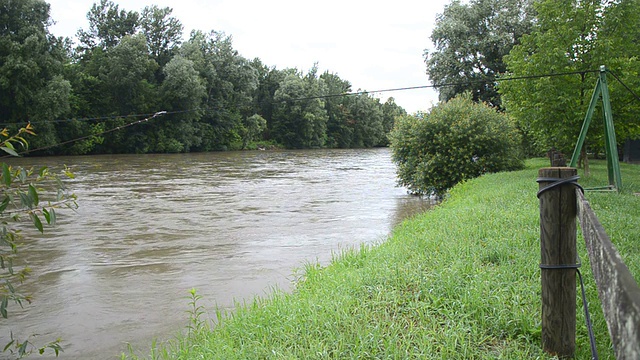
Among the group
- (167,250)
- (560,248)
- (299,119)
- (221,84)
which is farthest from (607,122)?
(299,119)

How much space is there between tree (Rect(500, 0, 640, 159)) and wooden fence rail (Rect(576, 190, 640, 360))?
44.8 ft

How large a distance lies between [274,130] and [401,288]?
2939 inches

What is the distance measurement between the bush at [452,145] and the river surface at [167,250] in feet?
3.14

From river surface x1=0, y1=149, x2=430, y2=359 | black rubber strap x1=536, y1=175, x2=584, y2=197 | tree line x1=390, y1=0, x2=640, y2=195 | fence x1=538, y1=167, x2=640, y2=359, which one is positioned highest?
tree line x1=390, y1=0, x2=640, y2=195

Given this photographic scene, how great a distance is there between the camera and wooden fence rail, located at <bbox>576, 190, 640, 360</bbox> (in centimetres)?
134

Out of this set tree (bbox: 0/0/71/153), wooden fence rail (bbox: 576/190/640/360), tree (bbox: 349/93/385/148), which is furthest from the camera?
tree (bbox: 349/93/385/148)

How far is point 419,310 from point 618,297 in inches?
107

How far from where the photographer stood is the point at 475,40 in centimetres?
3566

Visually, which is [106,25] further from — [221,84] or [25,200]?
[25,200]

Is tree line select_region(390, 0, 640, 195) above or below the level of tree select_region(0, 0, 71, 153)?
below

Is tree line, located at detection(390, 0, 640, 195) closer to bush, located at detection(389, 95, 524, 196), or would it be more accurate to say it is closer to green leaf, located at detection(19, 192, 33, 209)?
bush, located at detection(389, 95, 524, 196)

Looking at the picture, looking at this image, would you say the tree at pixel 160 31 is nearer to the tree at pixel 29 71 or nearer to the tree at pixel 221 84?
the tree at pixel 221 84

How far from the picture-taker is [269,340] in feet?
13.2

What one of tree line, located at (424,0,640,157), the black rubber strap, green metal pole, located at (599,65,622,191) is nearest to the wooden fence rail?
the black rubber strap
